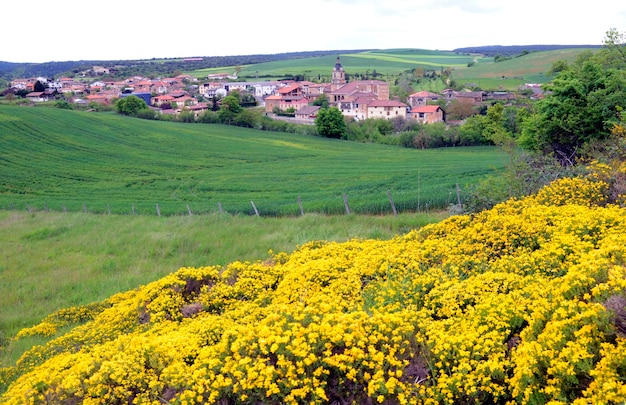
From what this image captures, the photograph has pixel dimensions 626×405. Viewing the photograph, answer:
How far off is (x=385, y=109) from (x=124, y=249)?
88.3 metres

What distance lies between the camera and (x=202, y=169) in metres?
50.8

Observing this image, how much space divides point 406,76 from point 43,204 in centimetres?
13973

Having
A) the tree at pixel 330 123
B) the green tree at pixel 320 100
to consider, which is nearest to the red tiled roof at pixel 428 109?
the tree at pixel 330 123

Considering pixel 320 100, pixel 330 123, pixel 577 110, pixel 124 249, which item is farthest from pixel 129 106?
pixel 577 110

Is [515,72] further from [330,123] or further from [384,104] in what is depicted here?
[330,123]

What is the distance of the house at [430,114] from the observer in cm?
9325

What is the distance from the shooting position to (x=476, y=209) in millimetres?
13328

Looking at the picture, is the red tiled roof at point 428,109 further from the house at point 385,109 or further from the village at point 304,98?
the house at point 385,109

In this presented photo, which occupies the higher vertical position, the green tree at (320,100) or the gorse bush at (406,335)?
the gorse bush at (406,335)

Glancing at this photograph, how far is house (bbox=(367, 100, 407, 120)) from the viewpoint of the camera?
3959 inches

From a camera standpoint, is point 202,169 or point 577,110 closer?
point 577,110

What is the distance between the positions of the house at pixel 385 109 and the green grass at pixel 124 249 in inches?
3234

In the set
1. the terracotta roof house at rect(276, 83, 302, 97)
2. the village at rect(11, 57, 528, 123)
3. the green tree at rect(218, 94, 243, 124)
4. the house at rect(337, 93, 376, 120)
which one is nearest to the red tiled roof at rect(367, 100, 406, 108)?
the village at rect(11, 57, 528, 123)

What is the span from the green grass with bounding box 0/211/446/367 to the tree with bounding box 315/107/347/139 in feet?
181
